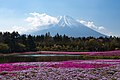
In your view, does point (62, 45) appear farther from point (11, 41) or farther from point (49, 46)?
point (11, 41)

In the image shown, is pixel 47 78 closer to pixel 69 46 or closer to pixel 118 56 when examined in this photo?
pixel 118 56

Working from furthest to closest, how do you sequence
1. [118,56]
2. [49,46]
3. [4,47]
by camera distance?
[49,46] < [4,47] < [118,56]

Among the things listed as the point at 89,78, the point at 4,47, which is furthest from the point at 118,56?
the point at 4,47

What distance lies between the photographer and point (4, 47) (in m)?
85.7

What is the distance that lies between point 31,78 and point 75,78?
2574 mm

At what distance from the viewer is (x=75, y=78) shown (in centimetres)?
1717

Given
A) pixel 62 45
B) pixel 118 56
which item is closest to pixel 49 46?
pixel 62 45

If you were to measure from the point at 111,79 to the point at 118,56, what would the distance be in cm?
3247

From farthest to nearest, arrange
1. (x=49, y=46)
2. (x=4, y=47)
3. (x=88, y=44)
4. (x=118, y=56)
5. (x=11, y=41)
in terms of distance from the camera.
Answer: (x=49, y=46) → (x=88, y=44) → (x=11, y=41) → (x=4, y=47) → (x=118, y=56)

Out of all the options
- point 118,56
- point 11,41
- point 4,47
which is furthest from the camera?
point 11,41

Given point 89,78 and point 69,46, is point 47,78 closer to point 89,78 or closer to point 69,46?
point 89,78

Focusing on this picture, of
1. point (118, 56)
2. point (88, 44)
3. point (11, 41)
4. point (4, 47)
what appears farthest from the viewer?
point (88, 44)

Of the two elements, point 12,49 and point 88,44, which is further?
point 88,44

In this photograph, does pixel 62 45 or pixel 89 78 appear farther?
pixel 62 45
